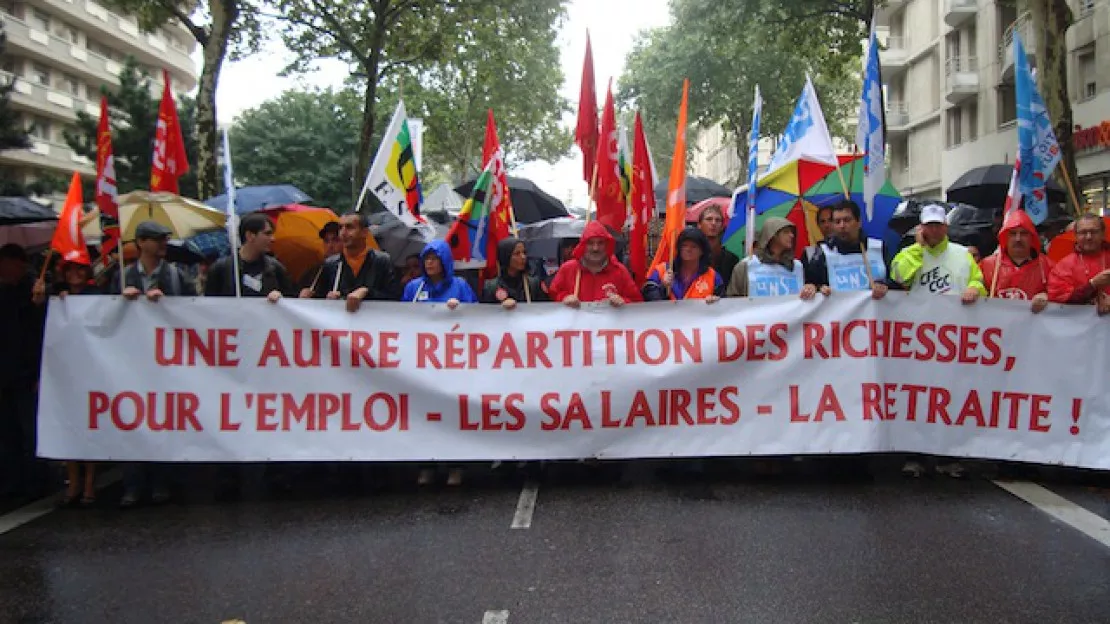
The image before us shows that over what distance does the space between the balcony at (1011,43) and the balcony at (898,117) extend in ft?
28.2

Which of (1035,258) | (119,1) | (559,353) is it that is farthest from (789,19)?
(559,353)

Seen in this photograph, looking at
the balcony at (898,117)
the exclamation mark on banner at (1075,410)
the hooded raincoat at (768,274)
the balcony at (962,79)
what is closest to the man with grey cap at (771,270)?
the hooded raincoat at (768,274)

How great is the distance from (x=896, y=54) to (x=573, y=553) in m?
38.7

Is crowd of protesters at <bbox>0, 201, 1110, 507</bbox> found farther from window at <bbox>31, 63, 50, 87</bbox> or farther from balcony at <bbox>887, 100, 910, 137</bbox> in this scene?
window at <bbox>31, 63, 50, 87</bbox>

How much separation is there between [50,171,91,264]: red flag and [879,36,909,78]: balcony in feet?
123

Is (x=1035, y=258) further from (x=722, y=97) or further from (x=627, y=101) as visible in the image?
(x=627, y=101)

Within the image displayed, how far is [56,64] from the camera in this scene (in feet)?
150

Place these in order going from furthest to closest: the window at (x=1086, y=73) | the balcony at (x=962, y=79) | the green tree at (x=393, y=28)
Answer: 1. the balcony at (x=962, y=79)
2. the window at (x=1086, y=73)
3. the green tree at (x=393, y=28)

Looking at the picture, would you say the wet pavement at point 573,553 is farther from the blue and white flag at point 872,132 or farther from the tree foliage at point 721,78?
the tree foliage at point 721,78

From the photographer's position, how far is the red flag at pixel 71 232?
6109mm

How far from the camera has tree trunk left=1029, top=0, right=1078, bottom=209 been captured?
14.6 m

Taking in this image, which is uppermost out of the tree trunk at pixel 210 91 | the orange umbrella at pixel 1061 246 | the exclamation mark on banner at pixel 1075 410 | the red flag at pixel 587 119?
the tree trunk at pixel 210 91

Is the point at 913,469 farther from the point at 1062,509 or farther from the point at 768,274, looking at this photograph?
the point at 768,274

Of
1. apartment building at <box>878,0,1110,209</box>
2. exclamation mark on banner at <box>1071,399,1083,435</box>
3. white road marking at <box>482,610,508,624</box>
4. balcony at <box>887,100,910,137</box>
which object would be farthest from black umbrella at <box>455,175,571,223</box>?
balcony at <box>887,100,910,137</box>
